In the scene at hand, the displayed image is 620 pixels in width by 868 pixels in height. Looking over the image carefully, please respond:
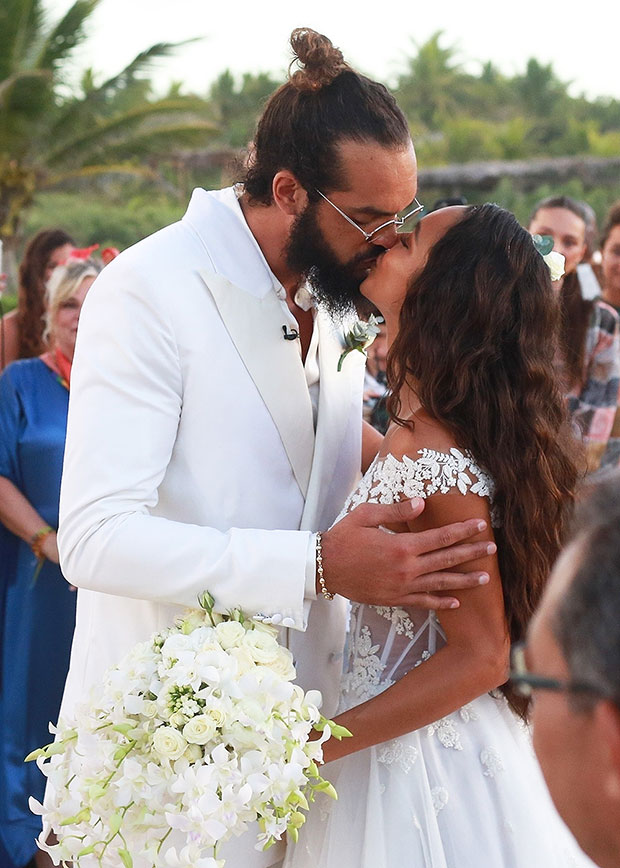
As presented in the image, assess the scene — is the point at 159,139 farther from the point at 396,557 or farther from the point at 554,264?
the point at 396,557

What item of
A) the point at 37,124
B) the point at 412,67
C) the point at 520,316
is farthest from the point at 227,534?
the point at 412,67

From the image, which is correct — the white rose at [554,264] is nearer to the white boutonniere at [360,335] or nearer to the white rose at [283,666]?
the white boutonniere at [360,335]

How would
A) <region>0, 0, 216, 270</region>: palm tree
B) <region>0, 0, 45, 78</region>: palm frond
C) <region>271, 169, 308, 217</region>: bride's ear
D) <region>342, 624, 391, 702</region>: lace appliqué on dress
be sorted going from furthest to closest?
<region>0, 0, 216, 270</region>: palm tree → <region>0, 0, 45, 78</region>: palm frond → <region>271, 169, 308, 217</region>: bride's ear → <region>342, 624, 391, 702</region>: lace appliqué on dress

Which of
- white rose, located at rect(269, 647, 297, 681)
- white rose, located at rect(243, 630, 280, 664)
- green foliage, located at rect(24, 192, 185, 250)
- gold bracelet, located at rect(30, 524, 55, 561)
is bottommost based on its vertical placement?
green foliage, located at rect(24, 192, 185, 250)

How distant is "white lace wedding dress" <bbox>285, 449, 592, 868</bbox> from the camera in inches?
98.9

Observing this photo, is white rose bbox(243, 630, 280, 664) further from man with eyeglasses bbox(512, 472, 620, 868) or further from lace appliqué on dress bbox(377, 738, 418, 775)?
man with eyeglasses bbox(512, 472, 620, 868)

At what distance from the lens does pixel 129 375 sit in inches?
98.9

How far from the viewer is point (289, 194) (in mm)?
2979

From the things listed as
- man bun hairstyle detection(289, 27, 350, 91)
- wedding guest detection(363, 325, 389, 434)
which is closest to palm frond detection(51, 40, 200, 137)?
wedding guest detection(363, 325, 389, 434)

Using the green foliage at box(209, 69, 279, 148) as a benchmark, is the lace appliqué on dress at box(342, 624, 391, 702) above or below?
above

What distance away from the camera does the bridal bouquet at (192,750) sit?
2.04 metres

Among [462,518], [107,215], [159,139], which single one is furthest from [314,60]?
[107,215]

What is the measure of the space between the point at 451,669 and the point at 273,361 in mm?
912

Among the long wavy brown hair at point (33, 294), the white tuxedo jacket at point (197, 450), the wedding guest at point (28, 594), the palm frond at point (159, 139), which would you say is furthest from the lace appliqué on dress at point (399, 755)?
the palm frond at point (159, 139)
